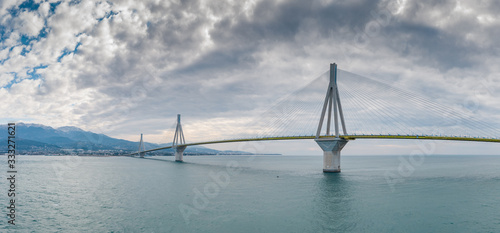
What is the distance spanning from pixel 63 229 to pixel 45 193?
20.9 meters

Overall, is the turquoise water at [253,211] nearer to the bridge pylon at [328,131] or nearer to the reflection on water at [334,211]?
the reflection on water at [334,211]

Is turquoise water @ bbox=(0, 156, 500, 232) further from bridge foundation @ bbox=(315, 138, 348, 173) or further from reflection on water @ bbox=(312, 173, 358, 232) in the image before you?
bridge foundation @ bbox=(315, 138, 348, 173)

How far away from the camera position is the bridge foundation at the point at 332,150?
2525 inches

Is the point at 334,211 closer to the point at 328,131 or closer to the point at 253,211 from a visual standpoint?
the point at 253,211

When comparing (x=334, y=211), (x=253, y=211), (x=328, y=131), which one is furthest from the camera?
(x=328, y=131)

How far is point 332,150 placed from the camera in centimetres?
6594

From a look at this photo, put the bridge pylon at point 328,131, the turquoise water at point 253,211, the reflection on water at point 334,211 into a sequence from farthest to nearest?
the bridge pylon at point 328,131 → the reflection on water at point 334,211 → the turquoise water at point 253,211

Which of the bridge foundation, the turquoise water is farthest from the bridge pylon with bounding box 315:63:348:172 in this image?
the turquoise water

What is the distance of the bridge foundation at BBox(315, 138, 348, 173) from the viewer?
64.1 metres

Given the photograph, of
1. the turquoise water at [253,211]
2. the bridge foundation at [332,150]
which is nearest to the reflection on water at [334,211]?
the turquoise water at [253,211]

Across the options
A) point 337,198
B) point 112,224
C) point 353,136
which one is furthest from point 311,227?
point 353,136

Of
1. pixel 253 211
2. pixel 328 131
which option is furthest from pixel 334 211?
pixel 328 131

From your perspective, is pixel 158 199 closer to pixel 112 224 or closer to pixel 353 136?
pixel 112 224

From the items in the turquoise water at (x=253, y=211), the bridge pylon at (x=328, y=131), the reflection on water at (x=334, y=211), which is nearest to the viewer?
the turquoise water at (x=253, y=211)
